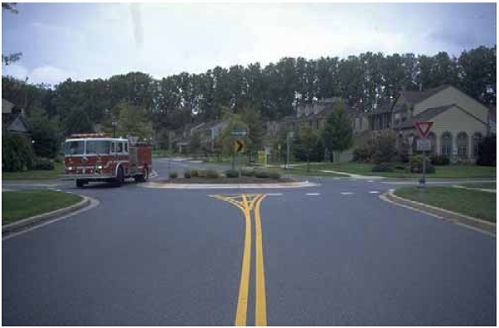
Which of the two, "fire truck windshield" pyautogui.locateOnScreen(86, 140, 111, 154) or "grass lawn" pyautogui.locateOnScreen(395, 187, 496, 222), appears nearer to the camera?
"grass lawn" pyautogui.locateOnScreen(395, 187, 496, 222)

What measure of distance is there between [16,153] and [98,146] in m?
16.0

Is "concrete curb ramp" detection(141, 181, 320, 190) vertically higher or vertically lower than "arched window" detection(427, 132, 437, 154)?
lower

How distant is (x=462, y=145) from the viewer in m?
56.1

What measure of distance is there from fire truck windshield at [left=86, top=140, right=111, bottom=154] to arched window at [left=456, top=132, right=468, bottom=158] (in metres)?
39.2

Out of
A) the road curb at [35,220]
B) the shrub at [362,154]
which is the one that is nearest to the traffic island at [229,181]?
the road curb at [35,220]

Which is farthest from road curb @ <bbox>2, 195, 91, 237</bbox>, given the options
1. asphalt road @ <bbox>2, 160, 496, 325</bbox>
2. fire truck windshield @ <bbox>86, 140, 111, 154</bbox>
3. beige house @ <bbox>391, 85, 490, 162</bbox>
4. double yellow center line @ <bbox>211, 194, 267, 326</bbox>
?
beige house @ <bbox>391, 85, 490, 162</bbox>

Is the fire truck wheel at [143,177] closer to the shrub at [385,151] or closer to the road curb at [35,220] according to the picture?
the road curb at [35,220]

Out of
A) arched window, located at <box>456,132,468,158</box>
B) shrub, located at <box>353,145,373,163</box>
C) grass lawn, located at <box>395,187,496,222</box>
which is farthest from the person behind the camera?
shrub, located at <box>353,145,373,163</box>

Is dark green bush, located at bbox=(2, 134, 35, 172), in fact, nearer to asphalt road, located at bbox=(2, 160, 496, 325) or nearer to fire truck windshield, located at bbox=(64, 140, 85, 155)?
fire truck windshield, located at bbox=(64, 140, 85, 155)

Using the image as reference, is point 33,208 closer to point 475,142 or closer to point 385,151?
point 385,151

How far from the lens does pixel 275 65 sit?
135 metres

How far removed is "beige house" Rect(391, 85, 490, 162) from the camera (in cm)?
5503

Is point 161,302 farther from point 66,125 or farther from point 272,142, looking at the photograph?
point 66,125

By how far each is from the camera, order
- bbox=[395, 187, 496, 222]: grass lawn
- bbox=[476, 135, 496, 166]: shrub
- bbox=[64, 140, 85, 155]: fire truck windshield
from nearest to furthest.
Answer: bbox=[395, 187, 496, 222]: grass lawn, bbox=[64, 140, 85, 155]: fire truck windshield, bbox=[476, 135, 496, 166]: shrub
